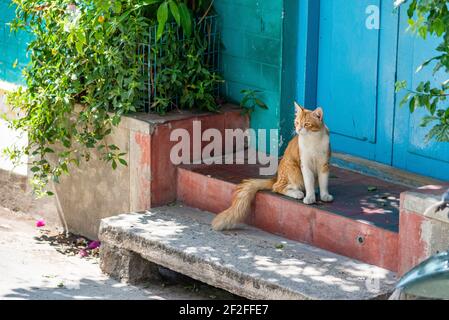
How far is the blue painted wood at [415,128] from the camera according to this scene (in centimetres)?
820

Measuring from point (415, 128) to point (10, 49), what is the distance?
173 inches

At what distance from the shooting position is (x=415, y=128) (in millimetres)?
8359

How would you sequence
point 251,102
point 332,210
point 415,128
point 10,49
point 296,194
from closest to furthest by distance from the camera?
point 332,210 < point 296,194 < point 415,128 < point 251,102 < point 10,49

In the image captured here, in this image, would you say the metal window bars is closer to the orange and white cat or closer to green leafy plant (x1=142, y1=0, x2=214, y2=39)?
green leafy plant (x1=142, y1=0, x2=214, y2=39)

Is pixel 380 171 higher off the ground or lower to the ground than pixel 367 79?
lower

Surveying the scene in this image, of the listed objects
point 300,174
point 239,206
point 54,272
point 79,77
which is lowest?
point 54,272

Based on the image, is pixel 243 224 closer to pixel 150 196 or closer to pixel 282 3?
pixel 150 196

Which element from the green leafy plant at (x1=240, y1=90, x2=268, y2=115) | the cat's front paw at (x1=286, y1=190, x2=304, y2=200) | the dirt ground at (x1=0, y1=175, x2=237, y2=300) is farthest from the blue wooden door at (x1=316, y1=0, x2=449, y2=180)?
the dirt ground at (x1=0, y1=175, x2=237, y2=300)

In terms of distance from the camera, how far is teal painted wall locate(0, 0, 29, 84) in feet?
35.0

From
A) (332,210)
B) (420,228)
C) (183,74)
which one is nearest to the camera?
(420,228)

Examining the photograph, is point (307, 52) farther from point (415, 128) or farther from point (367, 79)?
point (415, 128)

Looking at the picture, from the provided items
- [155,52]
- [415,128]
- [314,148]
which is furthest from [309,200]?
[155,52]

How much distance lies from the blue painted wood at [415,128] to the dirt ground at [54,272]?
1734 mm

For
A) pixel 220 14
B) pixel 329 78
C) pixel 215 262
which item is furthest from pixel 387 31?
pixel 215 262
